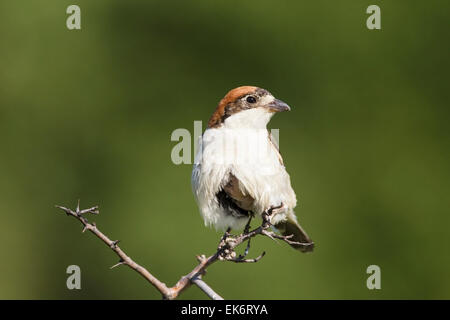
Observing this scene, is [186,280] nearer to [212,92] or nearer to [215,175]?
[215,175]

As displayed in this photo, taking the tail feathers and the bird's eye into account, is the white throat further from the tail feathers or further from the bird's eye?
the tail feathers

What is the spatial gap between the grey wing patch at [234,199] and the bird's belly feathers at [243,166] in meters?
0.03

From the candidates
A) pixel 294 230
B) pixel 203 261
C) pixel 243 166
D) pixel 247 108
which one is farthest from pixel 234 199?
pixel 294 230

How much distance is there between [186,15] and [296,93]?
1.52 metres

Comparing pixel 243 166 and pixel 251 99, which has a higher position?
pixel 251 99

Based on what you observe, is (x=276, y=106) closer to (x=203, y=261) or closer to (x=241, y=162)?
(x=241, y=162)

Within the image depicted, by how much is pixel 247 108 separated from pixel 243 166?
0.34 meters

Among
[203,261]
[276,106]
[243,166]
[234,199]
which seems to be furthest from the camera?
[234,199]

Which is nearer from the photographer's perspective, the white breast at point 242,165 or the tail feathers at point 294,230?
the white breast at point 242,165

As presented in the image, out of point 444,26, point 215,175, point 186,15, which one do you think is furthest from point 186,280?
point 444,26

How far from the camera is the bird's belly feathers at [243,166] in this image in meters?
3.06

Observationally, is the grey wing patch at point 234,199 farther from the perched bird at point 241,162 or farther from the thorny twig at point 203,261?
the thorny twig at point 203,261

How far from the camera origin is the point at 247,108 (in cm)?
324

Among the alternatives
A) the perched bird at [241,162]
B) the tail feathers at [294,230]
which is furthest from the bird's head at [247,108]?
the tail feathers at [294,230]
